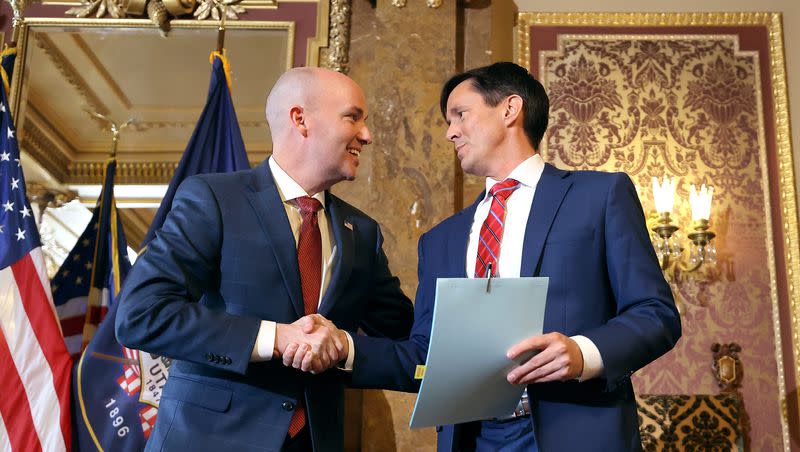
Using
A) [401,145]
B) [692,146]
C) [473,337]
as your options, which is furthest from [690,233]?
[473,337]

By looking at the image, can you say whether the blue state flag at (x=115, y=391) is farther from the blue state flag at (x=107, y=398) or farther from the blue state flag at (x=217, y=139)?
the blue state flag at (x=217, y=139)

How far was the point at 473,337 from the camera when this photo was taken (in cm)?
172

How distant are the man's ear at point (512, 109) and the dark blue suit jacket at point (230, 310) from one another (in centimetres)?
57

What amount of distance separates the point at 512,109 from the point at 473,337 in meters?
0.92

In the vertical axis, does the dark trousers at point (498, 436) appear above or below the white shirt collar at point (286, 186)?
below

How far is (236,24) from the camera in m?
4.34

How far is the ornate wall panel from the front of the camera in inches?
154

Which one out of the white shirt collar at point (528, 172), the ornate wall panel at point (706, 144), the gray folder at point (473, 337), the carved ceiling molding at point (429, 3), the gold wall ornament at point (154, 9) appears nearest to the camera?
the gray folder at point (473, 337)

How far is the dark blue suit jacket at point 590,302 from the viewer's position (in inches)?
71.7

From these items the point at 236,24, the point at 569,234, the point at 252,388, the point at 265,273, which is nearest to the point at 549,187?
the point at 569,234

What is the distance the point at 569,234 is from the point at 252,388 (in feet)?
2.71

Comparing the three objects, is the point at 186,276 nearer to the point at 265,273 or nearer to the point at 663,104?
the point at 265,273

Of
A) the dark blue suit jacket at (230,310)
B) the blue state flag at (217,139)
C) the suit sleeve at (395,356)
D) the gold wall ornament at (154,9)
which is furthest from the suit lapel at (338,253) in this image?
the gold wall ornament at (154,9)

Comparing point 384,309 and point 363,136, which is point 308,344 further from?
point 363,136
